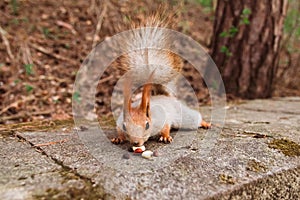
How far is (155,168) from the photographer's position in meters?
0.96

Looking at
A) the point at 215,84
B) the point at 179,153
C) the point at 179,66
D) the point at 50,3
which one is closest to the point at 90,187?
the point at 179,153

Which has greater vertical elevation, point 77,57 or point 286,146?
point 77,57

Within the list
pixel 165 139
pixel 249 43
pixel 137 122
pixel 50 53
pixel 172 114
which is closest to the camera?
pixel 137 122

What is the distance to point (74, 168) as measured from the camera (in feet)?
3.10

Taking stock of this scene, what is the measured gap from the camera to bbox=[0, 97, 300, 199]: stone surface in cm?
83

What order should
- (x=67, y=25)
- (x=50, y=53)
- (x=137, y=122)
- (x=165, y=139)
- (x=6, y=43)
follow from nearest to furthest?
(x=137, y=122) < (x=165, y=139) < (x=6, y=43) < (x=50, y=53) < (x=67, y=25)

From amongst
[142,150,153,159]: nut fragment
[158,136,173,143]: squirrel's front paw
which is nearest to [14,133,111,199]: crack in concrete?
[142,150,153,159]: nut fragment

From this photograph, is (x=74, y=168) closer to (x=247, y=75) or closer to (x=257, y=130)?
(x=257, y=130)

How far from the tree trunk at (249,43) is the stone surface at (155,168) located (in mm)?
1365

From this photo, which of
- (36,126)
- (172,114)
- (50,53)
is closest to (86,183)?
(172,114)

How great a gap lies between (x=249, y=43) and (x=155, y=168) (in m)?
2.02

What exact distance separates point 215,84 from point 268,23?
658 mm

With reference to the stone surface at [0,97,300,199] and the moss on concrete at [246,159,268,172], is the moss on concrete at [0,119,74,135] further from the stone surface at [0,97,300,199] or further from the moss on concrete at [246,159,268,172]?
the moss on concrete at [246,159,268,172]

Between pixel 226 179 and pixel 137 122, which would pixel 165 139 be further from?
pixel 226 179
